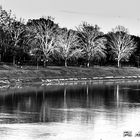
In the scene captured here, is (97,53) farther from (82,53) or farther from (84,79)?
(84,79)

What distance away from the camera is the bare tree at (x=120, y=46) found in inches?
5989

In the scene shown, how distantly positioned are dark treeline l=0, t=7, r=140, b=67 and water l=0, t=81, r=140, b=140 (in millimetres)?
52024

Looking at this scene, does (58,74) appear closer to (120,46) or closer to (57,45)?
(57,45)

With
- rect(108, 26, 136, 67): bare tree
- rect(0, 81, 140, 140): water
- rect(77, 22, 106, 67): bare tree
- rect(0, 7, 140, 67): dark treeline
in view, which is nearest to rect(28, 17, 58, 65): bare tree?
rect(0, 7, 140, 67): dark treeline

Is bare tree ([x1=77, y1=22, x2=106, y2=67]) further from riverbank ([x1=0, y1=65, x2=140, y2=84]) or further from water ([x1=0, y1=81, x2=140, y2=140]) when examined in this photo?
water ([x1=0, y1=81, x2=140, y2=140])

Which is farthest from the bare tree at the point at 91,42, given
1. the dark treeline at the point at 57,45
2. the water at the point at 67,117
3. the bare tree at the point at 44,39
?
the water at the point at 67,117

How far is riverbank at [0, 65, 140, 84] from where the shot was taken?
318 feet

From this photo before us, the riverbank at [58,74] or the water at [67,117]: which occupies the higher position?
the riverbank at [58,74]

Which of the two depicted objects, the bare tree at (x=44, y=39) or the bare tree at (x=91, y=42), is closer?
the bare tree at (x=44, y=39)

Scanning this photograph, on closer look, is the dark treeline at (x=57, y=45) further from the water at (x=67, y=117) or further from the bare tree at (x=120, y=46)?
the water at (x=67, y=117)

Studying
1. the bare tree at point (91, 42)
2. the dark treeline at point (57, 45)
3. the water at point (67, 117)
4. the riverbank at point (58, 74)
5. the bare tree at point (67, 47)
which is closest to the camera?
the water at point (67, 117)

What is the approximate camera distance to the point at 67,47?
430ft

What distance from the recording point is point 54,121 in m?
41.2

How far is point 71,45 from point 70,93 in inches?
2460
